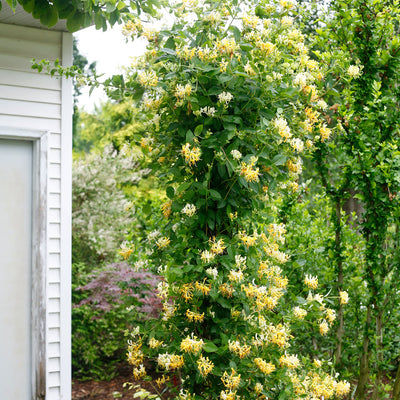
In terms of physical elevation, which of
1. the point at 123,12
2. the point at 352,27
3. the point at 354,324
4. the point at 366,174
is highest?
the point at 352,27

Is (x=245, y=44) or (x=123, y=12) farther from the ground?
(x=123, y=12)

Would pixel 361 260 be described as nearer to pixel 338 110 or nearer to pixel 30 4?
pixel 338 110

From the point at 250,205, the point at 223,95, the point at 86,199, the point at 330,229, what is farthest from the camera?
the point at 86,199

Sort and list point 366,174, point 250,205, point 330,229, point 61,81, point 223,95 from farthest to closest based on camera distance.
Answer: point 330,229
point 61,81
point 366,174
point 250,205
point 223,95

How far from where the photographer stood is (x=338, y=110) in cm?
322

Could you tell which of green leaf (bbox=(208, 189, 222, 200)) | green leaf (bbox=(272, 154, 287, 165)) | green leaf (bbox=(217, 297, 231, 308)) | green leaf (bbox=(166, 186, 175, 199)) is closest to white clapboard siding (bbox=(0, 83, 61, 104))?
green leaf (bbox=(166, 186, 175, 199))

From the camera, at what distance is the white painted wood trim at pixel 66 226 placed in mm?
3137

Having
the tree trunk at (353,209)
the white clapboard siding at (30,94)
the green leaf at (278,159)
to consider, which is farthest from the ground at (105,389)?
the green leaf at (278,159)

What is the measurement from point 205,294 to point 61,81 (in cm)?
198

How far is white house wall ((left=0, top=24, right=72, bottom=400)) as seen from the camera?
312cm

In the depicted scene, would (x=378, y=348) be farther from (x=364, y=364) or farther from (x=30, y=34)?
(x=30, y=34)

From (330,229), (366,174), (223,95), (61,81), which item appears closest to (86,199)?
(61,81)

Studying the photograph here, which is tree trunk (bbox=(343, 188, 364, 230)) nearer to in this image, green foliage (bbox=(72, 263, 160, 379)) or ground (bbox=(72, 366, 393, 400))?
ground (bbox=(72, 366, 393, 400))

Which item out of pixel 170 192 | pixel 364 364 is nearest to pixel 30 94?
pixel 170 192
